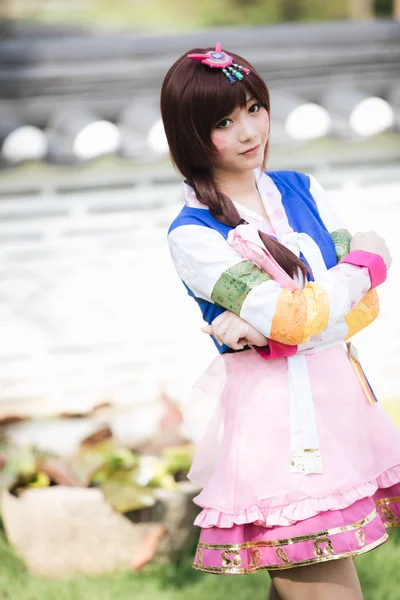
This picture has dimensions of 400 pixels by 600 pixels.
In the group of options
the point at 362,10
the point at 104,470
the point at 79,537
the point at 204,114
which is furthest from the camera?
the point at 362,10

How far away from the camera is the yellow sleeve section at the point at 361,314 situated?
2.18 m

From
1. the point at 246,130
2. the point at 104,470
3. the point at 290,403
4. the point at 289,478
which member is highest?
the point at 246,130

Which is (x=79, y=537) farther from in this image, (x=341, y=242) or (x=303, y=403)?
(x=341, y=242)

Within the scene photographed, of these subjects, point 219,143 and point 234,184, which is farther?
point 234,184

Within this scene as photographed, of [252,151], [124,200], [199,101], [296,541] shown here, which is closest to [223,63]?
[199,101]

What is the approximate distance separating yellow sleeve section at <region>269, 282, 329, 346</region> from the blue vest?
16 centimetres

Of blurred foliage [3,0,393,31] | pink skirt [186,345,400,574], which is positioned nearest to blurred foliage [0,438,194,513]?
pink skirt [186,345,400,574]

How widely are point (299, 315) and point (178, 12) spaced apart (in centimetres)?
391

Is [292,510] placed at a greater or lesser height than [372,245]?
lesser

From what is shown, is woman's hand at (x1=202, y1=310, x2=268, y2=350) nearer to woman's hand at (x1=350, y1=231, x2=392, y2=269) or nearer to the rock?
woman's hand at (x1=350, y1=231, x2=392, y2=269)

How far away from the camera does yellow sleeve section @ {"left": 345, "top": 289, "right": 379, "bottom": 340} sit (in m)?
2.18

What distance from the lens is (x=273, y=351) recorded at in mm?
2088

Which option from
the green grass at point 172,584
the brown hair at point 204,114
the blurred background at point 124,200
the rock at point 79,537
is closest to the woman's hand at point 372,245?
the brown hair at point 204,114

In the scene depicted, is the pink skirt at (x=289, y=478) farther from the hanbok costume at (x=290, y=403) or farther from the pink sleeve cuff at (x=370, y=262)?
the pink sleeve cuff at (x=370, y=262)
